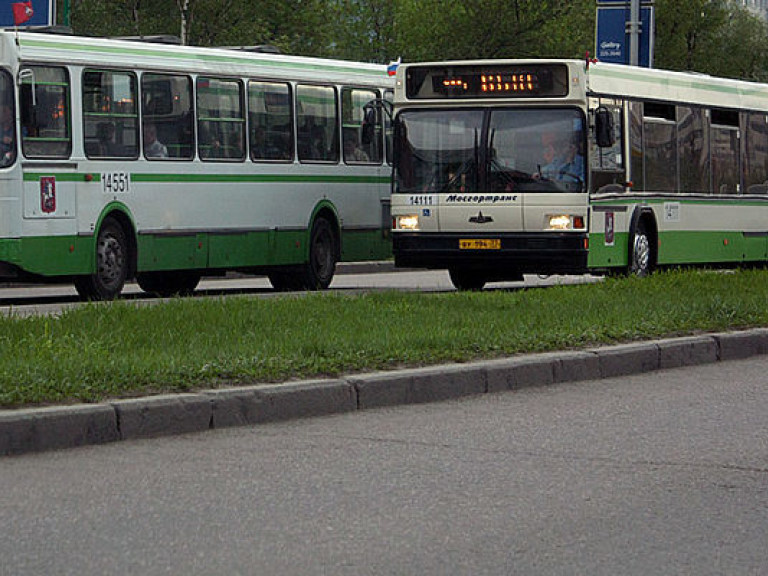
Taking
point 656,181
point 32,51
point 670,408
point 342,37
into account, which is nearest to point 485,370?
point 670,408

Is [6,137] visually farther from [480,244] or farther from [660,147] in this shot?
[660,147]

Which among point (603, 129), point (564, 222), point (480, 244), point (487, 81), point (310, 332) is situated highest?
point (487, 81)

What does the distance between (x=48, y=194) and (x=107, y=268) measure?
1267 millimetres

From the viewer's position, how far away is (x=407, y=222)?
69.3 ft

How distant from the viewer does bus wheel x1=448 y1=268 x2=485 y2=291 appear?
907 inches

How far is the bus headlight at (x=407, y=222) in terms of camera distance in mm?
21047

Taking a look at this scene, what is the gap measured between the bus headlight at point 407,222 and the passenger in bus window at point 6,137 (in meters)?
4.78

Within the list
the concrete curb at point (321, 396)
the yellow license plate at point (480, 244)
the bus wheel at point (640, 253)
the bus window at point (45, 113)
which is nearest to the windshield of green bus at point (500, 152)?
the yellow license plate at point (480, 244)

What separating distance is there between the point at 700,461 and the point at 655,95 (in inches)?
605

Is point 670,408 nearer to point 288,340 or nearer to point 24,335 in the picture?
point 288,340

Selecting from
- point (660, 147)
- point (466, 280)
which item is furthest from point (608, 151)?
point (466, 280)

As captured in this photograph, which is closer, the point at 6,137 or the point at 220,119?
the point at 6,137

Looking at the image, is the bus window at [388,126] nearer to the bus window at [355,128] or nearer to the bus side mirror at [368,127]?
the bus window at [355,128]

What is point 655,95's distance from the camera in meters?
23.3
